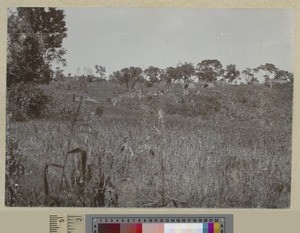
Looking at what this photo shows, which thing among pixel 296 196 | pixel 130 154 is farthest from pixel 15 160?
pixel 296 196

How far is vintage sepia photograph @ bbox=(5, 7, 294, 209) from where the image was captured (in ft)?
13.1

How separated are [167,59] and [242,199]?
116 cm

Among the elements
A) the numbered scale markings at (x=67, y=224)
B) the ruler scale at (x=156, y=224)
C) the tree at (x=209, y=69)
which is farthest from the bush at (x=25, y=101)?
the tree at (x=209, y=69)

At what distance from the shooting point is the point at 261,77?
4016 mm

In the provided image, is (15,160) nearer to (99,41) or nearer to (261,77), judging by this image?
(99,41)

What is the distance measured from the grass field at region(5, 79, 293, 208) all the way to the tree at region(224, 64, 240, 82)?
0.29 ft

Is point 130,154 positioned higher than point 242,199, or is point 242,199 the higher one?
point 130,154

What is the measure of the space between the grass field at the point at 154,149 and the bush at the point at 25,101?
0.05 meters

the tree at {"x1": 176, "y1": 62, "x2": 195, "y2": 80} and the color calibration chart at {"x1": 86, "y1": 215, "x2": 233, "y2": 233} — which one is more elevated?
the tree at {"x1": 176, "y1": 62, "x2": 195, "y2": 80}

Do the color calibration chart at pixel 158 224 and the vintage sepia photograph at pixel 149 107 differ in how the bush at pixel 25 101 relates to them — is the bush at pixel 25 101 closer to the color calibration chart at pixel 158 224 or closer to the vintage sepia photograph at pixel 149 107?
the vintage sepia photograph at pixel 149 107

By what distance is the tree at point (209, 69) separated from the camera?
400 centimetres

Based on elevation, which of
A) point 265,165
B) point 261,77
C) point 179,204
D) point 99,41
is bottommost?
point 179,204

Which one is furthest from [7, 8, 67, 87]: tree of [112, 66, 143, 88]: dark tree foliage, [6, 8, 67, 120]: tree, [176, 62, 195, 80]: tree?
[176, 62, 195, 80]: tree

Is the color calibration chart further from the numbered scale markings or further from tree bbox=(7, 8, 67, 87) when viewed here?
tree bbox=(7, 8, 67, 87)
